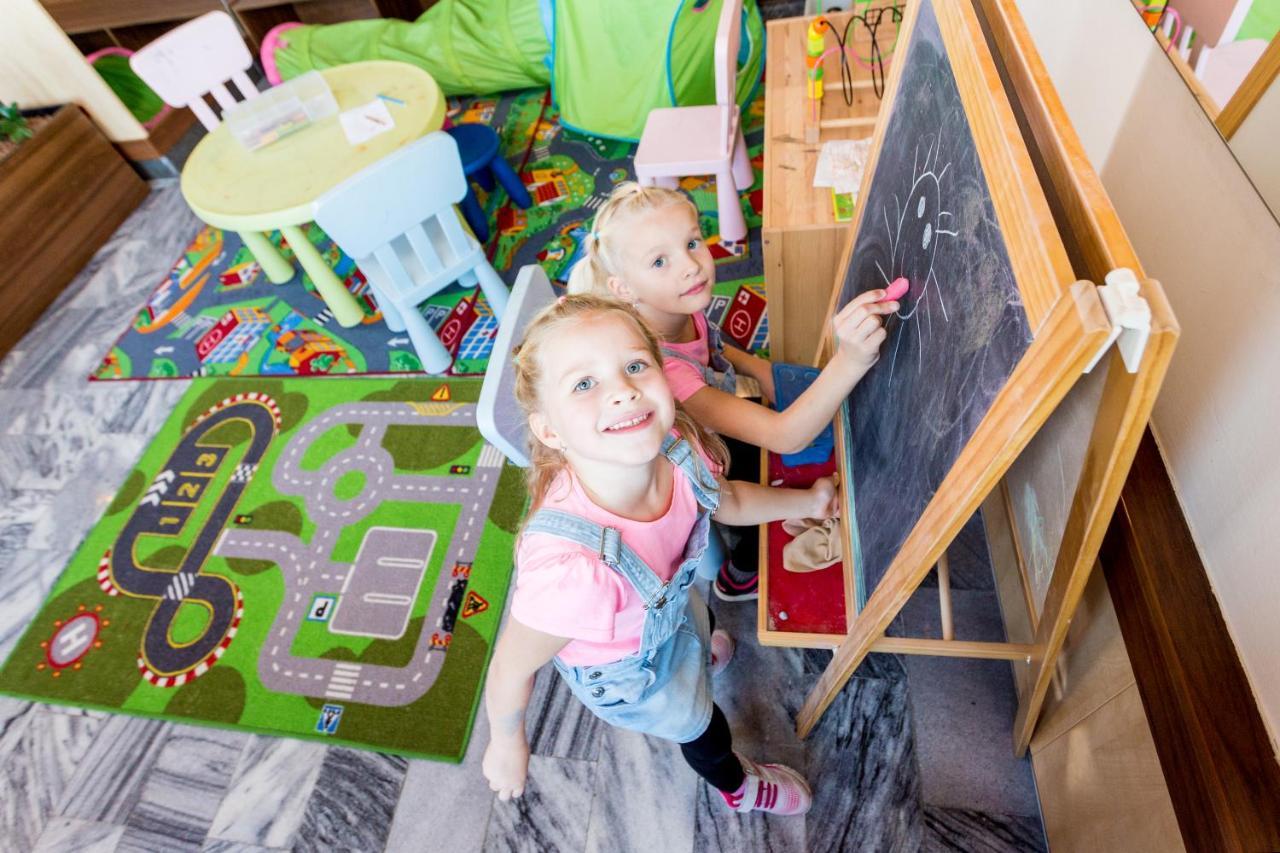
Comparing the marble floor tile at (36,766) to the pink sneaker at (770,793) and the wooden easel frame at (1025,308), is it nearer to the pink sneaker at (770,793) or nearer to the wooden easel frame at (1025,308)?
the pink sneaker at (770,793)

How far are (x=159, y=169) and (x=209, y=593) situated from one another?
2993mm

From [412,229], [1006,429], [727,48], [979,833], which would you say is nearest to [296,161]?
[412,229]

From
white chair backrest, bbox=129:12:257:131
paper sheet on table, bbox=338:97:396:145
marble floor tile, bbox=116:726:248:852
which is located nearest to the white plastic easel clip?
marble floor tile, bbox=116:726:248:852

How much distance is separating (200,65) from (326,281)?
3.64 feet

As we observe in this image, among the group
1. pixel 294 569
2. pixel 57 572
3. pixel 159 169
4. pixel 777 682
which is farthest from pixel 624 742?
pixel 159 169

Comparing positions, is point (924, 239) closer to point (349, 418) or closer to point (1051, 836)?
point (1051, 836)

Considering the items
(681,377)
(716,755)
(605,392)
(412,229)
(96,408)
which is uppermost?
(605,392)

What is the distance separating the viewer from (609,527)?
1091mm

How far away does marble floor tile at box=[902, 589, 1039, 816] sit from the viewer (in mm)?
1581

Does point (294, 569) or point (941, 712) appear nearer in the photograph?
point (941, 712)

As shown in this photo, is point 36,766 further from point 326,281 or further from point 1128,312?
point 1128,312

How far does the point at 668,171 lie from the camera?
261cm

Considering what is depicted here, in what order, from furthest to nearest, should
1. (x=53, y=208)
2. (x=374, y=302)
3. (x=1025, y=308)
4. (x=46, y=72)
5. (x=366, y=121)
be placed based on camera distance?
(x=46, y=72), (x=53, y=208), (x=374, y=302), (x=366, y=121), (x=1025, y=308)

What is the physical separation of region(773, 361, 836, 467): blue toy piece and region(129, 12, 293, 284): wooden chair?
8.32 ft
